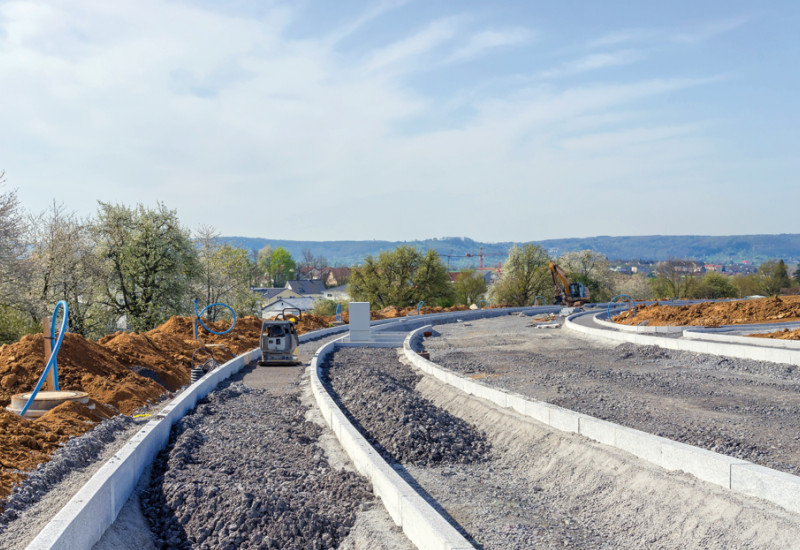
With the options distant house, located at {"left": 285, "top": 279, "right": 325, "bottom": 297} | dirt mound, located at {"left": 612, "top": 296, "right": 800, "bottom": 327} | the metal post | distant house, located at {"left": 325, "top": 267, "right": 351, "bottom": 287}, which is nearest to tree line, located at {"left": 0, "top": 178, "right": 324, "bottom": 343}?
the metal post

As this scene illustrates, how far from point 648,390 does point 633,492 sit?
23.8 feet

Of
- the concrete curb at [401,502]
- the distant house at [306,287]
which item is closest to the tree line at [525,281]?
the concrete curb at [401,502]

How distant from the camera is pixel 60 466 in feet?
23.7

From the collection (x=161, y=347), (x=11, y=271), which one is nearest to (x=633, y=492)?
(x=161, y=347)

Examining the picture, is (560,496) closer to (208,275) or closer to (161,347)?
(161,347)

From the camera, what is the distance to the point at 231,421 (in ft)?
35.6

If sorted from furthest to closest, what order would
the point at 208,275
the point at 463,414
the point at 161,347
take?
1. the point at 208,275
2. the point at 161,347
3. the point at 463,414

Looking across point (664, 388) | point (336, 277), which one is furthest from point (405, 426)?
point (336, 277)

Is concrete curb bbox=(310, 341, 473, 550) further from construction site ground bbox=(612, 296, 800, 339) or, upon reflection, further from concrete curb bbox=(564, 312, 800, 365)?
construction site ground bbox=(612, 296, 800, 339)

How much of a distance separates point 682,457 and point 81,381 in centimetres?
1020

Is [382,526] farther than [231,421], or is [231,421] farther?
[231,421]

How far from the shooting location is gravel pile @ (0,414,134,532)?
614 cm

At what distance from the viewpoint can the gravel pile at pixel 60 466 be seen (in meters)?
6.14

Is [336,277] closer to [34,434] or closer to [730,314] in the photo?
[730,314]
